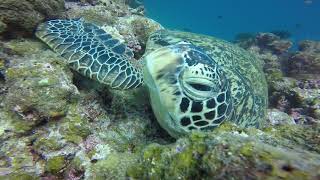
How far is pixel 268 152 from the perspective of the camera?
4.03 ft

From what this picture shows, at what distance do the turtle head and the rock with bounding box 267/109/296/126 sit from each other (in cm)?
227

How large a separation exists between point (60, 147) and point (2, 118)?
50cm

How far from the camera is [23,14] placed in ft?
10.3

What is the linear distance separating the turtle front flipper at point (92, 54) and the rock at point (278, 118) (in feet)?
8.12

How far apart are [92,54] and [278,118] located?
3.15 meters

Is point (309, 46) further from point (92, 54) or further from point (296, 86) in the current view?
point (92, 54)

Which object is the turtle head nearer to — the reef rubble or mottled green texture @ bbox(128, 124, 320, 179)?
the reef rubble

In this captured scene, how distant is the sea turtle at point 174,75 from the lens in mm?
2602

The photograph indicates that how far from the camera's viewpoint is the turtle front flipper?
9.96ft

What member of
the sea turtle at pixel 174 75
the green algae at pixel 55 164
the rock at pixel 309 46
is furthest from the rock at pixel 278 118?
the rock at pixel 309 46

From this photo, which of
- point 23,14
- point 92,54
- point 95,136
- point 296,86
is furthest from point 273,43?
point 95,136

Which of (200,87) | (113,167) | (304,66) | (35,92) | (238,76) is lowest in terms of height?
(113,167)

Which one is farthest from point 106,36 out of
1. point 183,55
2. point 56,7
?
point 183,55

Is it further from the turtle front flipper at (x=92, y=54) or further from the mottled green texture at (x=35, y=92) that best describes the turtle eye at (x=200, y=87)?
the mottled green texture at (x=35, y=92)
